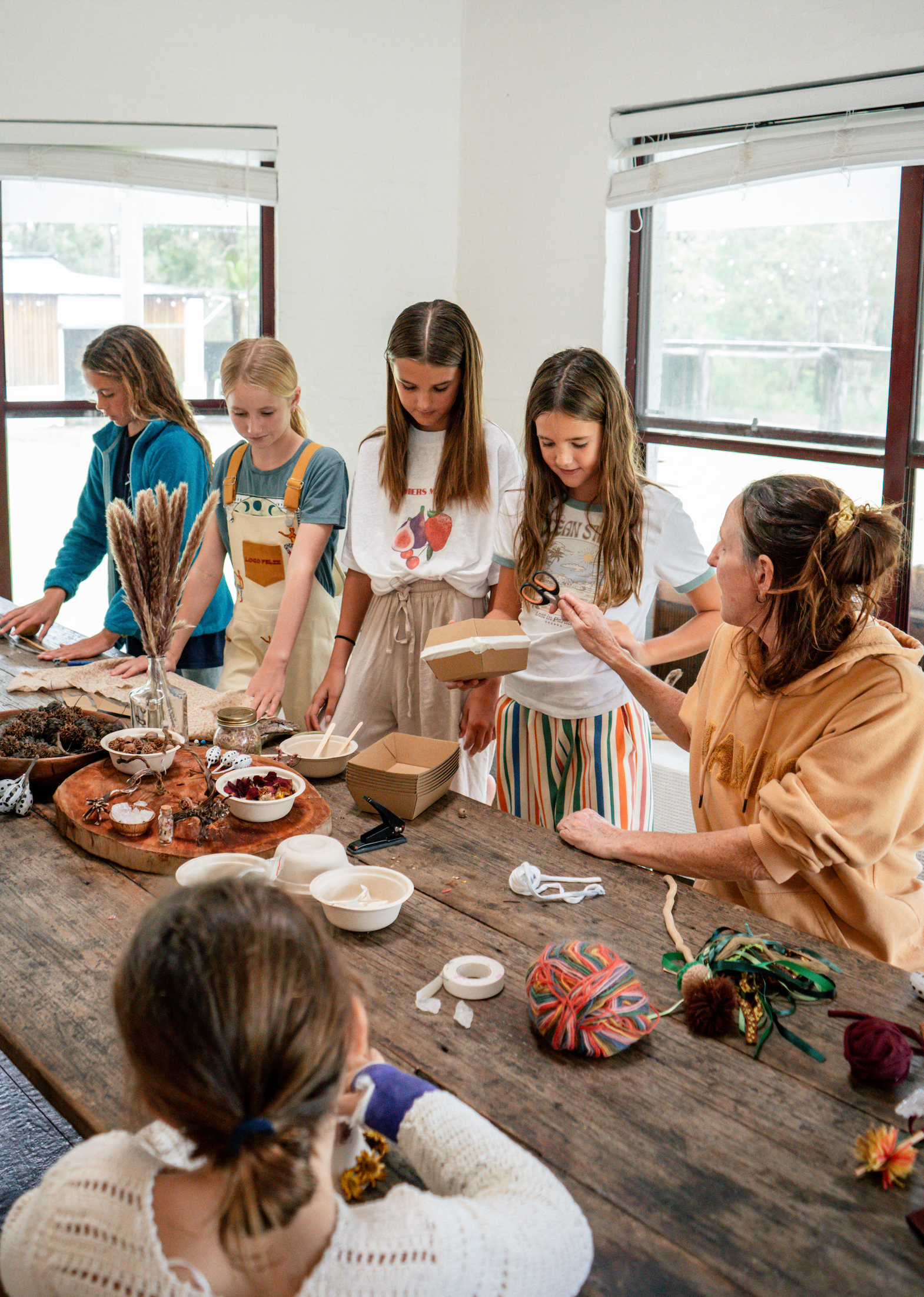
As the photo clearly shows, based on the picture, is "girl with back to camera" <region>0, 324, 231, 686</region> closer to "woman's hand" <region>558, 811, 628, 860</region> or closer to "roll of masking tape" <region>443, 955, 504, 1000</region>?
"woman's hand" <region>558, 811, 628, 860</region>

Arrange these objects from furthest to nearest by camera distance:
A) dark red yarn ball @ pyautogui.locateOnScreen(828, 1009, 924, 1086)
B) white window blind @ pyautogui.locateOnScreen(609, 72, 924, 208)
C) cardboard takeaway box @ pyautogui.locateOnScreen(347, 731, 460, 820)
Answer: white window blind @ pyautogui.locateOnScreen(609, 72, 924, 208) → cardboard takeaway box @ pyautogui.locateOnScreen(347, 731, 460, 820) → dark red yarn ball @ pyautogui.locateOnScreen(828, 1009, 924, 1086)

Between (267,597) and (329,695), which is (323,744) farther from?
(267,597)

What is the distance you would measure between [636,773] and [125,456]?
5.67ft

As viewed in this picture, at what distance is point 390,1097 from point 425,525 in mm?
1665

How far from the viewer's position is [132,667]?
276cm

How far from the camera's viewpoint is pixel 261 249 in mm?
4449

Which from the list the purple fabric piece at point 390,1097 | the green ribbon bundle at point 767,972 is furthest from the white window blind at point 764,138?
the purple fabric piece at point 390,1097

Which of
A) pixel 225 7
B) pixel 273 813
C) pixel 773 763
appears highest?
pixel 225 7

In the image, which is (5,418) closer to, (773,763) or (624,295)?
(624,295)

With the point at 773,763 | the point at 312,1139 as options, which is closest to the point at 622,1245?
the point at 312,1139

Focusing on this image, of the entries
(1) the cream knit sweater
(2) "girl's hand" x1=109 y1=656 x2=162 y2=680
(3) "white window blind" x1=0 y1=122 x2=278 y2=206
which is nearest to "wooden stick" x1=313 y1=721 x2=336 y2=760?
(2) "girl's hand" x1=109 y1=656 x2=162 y2=680

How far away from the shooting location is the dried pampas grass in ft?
6.34

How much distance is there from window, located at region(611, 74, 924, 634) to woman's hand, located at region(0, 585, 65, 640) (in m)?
2.24

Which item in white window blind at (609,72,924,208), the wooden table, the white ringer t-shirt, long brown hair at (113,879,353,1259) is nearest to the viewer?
long brown hair at (113,879,353,1259)
